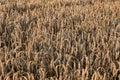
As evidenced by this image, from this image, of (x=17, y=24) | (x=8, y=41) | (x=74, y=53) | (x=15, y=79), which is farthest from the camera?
(x=17, y=24)

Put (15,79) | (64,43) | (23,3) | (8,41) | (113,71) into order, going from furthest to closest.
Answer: (23,3) → (8,41) → (64,43) → (113,71) → (15,79)

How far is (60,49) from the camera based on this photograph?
10.1ft

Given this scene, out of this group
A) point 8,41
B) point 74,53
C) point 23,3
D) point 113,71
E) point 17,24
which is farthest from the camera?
point 23,3

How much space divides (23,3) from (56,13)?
1188mm

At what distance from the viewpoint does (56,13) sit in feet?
16.4

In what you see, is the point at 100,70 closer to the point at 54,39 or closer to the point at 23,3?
the point at 54,39

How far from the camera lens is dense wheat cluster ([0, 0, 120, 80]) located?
8.44 feet

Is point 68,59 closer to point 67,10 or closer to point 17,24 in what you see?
point 17,24

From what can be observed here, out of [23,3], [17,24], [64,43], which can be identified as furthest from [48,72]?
[23,3]

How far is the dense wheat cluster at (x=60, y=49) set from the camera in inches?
101

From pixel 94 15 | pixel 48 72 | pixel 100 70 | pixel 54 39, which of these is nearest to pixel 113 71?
pixel 100 70

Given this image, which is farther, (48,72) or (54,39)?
(54,39)

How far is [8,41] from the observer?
11.4 ft

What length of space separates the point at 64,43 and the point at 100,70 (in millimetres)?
706
